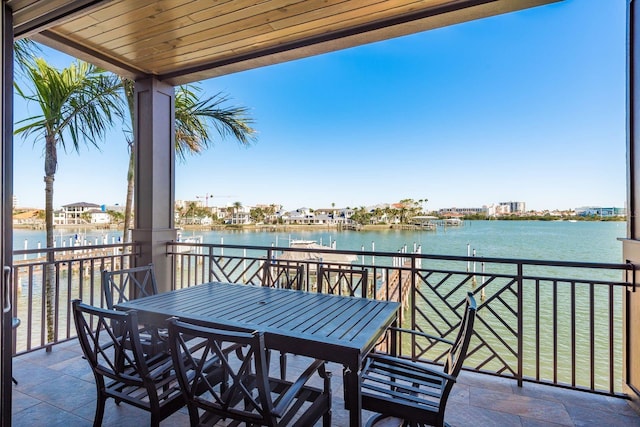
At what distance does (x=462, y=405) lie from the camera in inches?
89.7

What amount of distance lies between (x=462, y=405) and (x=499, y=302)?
6534mm

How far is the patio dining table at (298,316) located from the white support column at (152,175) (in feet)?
5.27

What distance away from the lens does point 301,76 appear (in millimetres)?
15859

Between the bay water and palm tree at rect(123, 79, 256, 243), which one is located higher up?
palm tree at rect(123, 79, 256, 243)

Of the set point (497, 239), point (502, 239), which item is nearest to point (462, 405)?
point (497, 239)

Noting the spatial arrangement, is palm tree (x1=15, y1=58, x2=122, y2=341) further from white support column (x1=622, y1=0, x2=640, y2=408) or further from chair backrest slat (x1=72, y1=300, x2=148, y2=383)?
white support column (x1=622, y1=0, x2=640, y2=408)

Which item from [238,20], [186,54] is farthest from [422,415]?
[186,54]

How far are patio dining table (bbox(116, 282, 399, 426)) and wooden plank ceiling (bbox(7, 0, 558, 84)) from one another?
6.19ft

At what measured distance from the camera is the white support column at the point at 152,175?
3.87 m

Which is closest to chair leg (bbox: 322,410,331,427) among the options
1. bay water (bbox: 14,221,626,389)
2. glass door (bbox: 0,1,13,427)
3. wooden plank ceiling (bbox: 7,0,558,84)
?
glass door (bbox: 0,1,13,427)

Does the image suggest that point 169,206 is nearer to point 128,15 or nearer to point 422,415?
point 128,15

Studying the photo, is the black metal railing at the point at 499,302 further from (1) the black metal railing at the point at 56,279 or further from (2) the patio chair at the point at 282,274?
(1) the black metal railing at the point at 56,279

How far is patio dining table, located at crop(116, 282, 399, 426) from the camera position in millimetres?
1517

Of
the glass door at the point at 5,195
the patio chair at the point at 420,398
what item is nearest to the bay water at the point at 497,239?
the glass door at the point at 5,195
